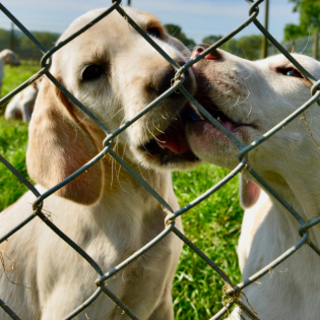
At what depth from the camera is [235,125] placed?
5.09 feet

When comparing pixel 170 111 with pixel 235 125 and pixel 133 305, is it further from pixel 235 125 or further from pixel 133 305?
pixel 133 305

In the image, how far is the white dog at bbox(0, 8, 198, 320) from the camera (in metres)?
2.01

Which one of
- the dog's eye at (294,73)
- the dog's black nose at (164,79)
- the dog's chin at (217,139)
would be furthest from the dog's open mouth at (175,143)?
the dog's eye at (294,73)

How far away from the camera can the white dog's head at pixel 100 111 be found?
193 cm

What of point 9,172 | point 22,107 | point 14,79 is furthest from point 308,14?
point 9,172

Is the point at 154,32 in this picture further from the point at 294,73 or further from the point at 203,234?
the point at 203,234

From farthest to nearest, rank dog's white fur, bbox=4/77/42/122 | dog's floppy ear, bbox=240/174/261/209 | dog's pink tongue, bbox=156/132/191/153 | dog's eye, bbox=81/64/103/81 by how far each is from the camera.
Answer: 1. dog's white fur, bbox=4/77/42/122
2. dog's floppy ear, bbox=240/174/261/209
3. dog's eye, bbox=81/64/103/81
4. dog's pink tongue, bbox=156/132/191/153

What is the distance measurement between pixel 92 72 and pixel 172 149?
0.67 meters

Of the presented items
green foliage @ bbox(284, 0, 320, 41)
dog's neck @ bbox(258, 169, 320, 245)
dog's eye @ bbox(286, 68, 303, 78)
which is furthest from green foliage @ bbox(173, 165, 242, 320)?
green foliage @ bbox(284, 0, 320, 41)

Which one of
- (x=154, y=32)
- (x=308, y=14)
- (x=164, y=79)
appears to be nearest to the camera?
(x=164, y=79)

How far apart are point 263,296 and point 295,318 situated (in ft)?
0.58

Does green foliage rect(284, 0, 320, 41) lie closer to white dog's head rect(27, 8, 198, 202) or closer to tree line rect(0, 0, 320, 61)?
tree line rect(0, 0, 320, 61)

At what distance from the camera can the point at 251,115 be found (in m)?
1.55

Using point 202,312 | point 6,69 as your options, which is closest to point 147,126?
point 202,312
